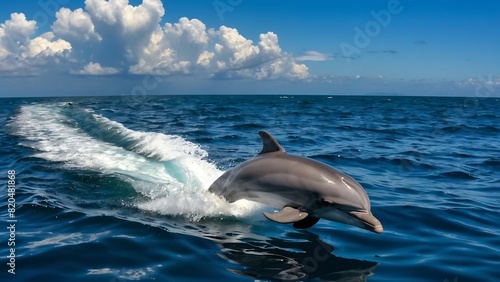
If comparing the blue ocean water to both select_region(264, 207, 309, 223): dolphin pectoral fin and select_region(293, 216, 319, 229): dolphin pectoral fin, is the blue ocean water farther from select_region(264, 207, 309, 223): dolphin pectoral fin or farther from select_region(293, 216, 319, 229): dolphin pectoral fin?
select_region(264, 207, 309, 223): dolphin pectoral fin

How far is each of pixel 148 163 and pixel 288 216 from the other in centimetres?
728

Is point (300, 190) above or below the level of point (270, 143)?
below

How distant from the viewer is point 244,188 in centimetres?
763

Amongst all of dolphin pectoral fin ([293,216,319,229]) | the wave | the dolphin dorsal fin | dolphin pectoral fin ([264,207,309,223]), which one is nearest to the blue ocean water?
the wave

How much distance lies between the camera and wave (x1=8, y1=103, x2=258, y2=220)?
8.11 metres

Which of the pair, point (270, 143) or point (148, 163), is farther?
point (148, 163)

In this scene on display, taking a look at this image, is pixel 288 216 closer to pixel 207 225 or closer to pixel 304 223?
pixel 304 223

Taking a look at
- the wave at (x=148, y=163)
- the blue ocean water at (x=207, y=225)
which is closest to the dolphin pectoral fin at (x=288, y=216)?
the blue ocean water at (x=207, y=225)

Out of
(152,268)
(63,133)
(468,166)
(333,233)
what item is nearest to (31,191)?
(152,268)

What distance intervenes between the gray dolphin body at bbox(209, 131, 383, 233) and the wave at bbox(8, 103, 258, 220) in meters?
0.73

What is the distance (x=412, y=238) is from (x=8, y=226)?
21.3 feet

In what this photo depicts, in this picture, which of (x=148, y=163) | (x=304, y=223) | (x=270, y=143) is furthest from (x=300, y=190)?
(x=148, y=163)

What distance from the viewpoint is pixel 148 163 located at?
41.7 ft

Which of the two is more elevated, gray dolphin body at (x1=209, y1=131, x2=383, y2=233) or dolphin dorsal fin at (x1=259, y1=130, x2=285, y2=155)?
dolphin dorsal fin at (x1=259, y1=130, x2=285, y2=155)
